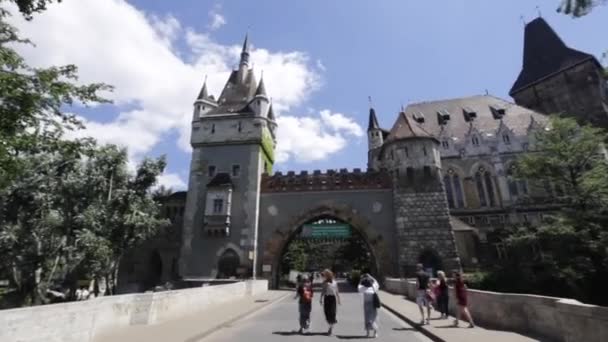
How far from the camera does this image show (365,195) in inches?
1078

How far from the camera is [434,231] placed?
25.0 meters

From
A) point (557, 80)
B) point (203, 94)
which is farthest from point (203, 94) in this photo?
point (557, 80)

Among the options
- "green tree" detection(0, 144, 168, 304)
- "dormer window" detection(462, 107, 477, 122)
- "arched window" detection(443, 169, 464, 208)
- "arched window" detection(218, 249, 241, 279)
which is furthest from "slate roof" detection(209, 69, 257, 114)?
"dormer window" detection(462, 107, 477, 122)

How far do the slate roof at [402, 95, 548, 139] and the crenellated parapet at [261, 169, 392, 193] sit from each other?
12034 mm

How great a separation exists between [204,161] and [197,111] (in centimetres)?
521

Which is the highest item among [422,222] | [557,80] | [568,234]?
[557,80]

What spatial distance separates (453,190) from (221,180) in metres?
22.7

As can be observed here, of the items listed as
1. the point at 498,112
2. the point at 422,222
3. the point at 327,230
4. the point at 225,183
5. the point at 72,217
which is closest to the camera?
the point at 72,217

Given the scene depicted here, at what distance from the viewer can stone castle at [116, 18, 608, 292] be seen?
2595cm

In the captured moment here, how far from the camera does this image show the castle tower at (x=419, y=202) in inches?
964

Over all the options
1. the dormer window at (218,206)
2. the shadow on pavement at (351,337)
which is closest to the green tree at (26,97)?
the shadow on pavement at (351,337)

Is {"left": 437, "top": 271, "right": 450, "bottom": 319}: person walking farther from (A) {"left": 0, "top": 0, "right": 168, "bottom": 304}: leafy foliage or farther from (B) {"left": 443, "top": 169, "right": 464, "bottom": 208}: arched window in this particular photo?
(B) {"left": 443, "top": 169, "right": 464, "bottom": 208}: arched window

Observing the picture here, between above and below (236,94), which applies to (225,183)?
below

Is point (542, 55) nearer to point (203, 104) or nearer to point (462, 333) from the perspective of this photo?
point (203, 104)
